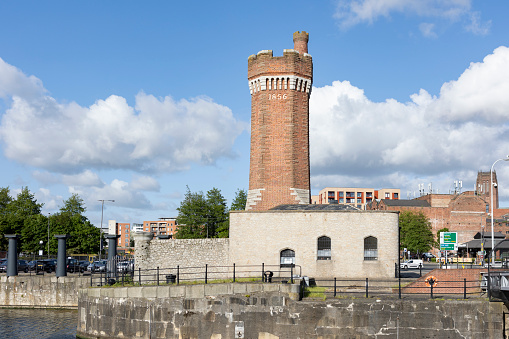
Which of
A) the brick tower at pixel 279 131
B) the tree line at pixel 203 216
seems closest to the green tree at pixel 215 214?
the tree line at pixel 203 216

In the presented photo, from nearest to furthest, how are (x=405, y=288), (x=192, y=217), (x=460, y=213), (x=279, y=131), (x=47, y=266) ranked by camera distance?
(x=405, y=288), (x=279, y=131), (x=47, y=266), (x=192, y=217), (x=460, y=213)

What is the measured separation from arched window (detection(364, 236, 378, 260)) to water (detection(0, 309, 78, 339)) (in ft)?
57.8

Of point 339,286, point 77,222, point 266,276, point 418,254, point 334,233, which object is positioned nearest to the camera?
point 266,276

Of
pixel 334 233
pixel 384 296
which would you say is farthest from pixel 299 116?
pixel 384 296

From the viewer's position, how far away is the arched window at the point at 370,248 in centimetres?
3381

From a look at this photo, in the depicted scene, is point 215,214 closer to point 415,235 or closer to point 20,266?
point 20,266

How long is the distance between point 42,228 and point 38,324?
1897 inches

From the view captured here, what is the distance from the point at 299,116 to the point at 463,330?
880 inches

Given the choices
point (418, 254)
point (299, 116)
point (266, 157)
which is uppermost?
point (299, 116)

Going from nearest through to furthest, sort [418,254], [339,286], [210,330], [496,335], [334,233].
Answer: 1. [496,335]
2. [210,330]
3. [339,286]
4. [334,233]
5. [418,254]

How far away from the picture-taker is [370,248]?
33.9m

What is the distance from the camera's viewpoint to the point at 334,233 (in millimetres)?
33844

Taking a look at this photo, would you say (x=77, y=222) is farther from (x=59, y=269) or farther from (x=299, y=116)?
(x=299, y=116)

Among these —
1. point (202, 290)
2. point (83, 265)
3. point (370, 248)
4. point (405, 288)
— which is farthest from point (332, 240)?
A: point (83, 265)
